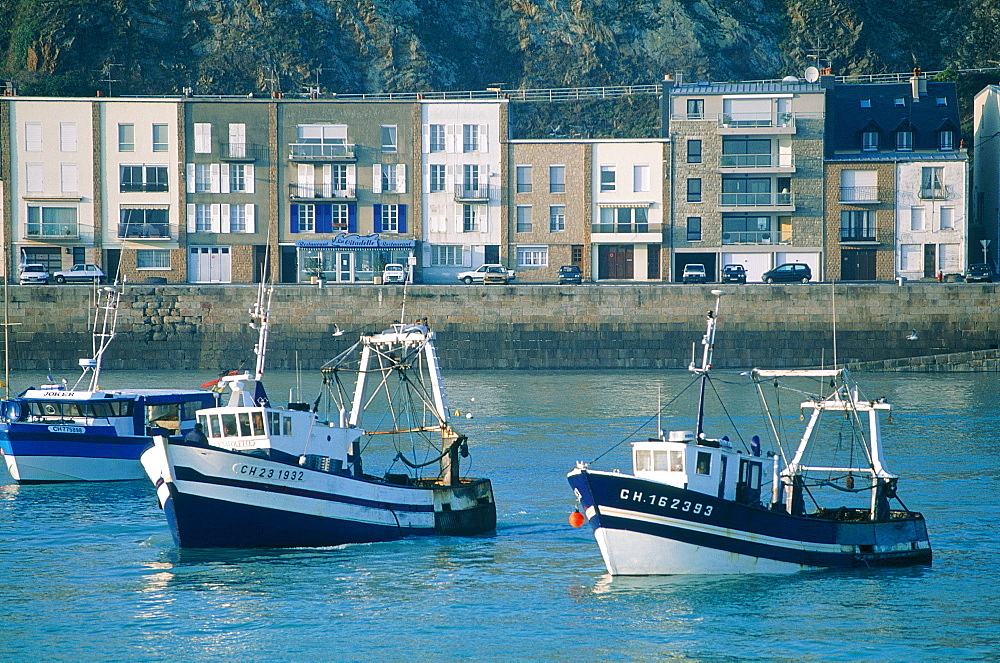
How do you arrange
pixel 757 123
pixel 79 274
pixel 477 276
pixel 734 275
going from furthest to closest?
pixel 757 123
pixel 477 276
pixel 734 275
pixel 79 274

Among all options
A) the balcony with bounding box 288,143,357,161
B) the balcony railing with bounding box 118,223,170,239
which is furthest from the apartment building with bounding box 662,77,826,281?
the balcony railing with bounding box 118,223,170,239

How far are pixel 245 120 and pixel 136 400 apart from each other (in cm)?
4827

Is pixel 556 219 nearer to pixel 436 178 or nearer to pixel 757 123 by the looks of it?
pixel 436 178

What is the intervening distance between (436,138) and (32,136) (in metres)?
26.5

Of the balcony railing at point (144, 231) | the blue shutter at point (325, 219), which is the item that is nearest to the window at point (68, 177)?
the balcony railing at point (144, 231)

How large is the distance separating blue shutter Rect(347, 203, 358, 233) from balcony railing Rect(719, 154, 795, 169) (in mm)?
24774

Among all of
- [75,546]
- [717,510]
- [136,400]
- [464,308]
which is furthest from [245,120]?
[717,510]

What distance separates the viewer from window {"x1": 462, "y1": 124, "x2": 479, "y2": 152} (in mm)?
84375

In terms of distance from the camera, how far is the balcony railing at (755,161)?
274 ft

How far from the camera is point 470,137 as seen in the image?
3327 inches

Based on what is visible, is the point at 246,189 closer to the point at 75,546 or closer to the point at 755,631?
the point at 75,546

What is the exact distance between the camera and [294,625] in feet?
76.5

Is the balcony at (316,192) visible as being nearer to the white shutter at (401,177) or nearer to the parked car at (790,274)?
the white shutter at (401,177)

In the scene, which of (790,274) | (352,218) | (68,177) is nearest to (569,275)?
(790,274)
